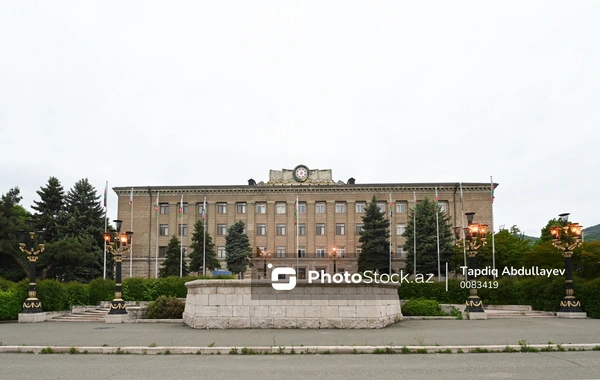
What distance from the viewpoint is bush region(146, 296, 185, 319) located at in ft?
77.9

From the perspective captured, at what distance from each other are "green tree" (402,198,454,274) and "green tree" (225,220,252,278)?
21.0 meters

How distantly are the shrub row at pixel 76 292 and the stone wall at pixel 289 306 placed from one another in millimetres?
13365

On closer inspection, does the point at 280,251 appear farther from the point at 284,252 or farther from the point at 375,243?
the point at 375,243

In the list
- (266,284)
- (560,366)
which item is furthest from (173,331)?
(560,366)

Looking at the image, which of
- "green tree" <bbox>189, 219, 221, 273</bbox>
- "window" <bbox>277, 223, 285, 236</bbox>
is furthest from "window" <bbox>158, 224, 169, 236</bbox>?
"window" <bbox>277, 223, 285, 236</bbox>

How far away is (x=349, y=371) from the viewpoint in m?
9.66

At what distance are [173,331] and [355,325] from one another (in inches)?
245

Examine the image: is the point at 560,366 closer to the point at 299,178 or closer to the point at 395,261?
the point at 395,261

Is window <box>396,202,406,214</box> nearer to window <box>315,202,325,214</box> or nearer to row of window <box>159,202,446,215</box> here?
row of window <box>159,202,446,215</box>

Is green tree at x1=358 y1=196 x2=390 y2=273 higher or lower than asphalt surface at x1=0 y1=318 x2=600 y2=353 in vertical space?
higher

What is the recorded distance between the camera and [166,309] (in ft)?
78.3

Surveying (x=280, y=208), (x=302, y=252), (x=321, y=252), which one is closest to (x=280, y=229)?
(x=280, y=208)

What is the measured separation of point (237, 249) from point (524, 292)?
41642 millimetres

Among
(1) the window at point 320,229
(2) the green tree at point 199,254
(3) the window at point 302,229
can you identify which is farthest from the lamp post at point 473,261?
(3) the window at point 302,229
